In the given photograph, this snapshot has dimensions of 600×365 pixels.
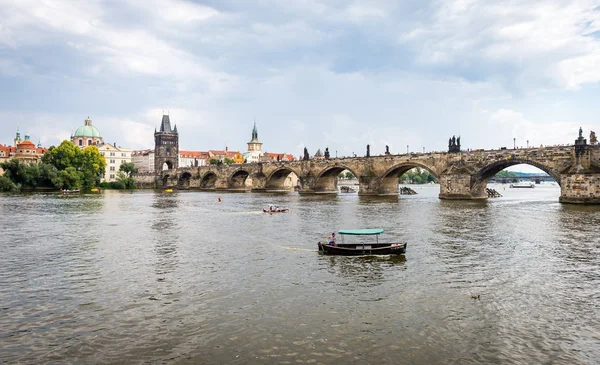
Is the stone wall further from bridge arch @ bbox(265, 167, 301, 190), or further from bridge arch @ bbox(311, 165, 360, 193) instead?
bridge arch @ bbox(311, 165, 360, 193)

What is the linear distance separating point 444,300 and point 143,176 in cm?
15701

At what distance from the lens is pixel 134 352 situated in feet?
38.3

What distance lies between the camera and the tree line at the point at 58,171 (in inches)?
4067

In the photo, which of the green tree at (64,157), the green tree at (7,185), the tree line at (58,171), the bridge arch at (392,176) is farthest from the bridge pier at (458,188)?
the green tree at (64,157)

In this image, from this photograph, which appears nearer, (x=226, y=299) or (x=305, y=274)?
(x=226, y=299)

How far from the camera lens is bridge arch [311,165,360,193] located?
97.5 metres

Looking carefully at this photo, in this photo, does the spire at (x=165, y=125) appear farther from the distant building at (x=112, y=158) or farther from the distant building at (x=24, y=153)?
the distant building at (x=24, y=153)

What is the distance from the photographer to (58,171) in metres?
109

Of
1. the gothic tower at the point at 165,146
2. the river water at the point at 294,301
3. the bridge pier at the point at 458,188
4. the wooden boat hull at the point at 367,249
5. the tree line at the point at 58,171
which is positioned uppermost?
the gothic tower at the point at 165,146

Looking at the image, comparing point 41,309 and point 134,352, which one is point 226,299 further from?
point 41,309

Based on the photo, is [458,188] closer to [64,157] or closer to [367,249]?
[367,249]

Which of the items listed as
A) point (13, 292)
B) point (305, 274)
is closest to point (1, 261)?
point (13, 292)

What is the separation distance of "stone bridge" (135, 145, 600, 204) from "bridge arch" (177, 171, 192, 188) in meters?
32.5

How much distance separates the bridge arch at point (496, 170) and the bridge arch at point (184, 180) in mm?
103281
